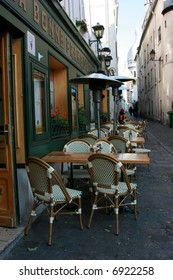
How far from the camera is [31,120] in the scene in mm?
4922

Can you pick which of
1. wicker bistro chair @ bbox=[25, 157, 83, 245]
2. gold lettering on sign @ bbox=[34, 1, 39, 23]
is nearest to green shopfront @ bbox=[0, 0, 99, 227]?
gold lettering on sign @ bbox=[34, 1, 39, 23]

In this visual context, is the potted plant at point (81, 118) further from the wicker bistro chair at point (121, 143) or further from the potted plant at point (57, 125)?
the wicker bistro chair at point (121, 143)

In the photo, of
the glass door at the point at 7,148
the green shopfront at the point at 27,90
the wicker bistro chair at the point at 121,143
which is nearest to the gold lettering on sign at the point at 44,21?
the green shopfront at the point at 27,90

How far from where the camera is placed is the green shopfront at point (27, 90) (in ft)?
13.4

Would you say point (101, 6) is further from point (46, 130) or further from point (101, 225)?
point (101, 225)

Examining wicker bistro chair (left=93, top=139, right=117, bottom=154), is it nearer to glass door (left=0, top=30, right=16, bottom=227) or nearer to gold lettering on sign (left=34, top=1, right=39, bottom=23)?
glass door (left=0, top=30, right=16, bottom=227)

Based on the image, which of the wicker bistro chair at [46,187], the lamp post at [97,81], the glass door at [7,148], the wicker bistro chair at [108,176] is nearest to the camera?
the wicker bistro chair at [46,187]

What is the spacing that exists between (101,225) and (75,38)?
6255 millimetres

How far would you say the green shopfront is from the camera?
4.09 metres

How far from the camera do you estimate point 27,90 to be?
4781 millimetres

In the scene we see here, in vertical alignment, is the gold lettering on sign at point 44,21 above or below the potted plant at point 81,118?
above

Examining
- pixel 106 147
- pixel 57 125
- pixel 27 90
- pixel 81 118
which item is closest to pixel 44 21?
pixel 27 90

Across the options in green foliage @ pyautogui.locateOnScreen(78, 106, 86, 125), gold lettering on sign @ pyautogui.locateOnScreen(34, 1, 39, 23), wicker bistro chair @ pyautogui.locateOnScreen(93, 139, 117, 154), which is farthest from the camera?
green foliage @ pyautogui.locateOnScreen(78, 106, 86, 125)

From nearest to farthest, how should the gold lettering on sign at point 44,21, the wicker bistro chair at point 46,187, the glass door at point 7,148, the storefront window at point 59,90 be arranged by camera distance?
1. the wicker bistro chair at point 46,187
2. the glass door at point 7,148
3. the gold lettering on sign at point 44,21
4. the storefront window at point 59,90
